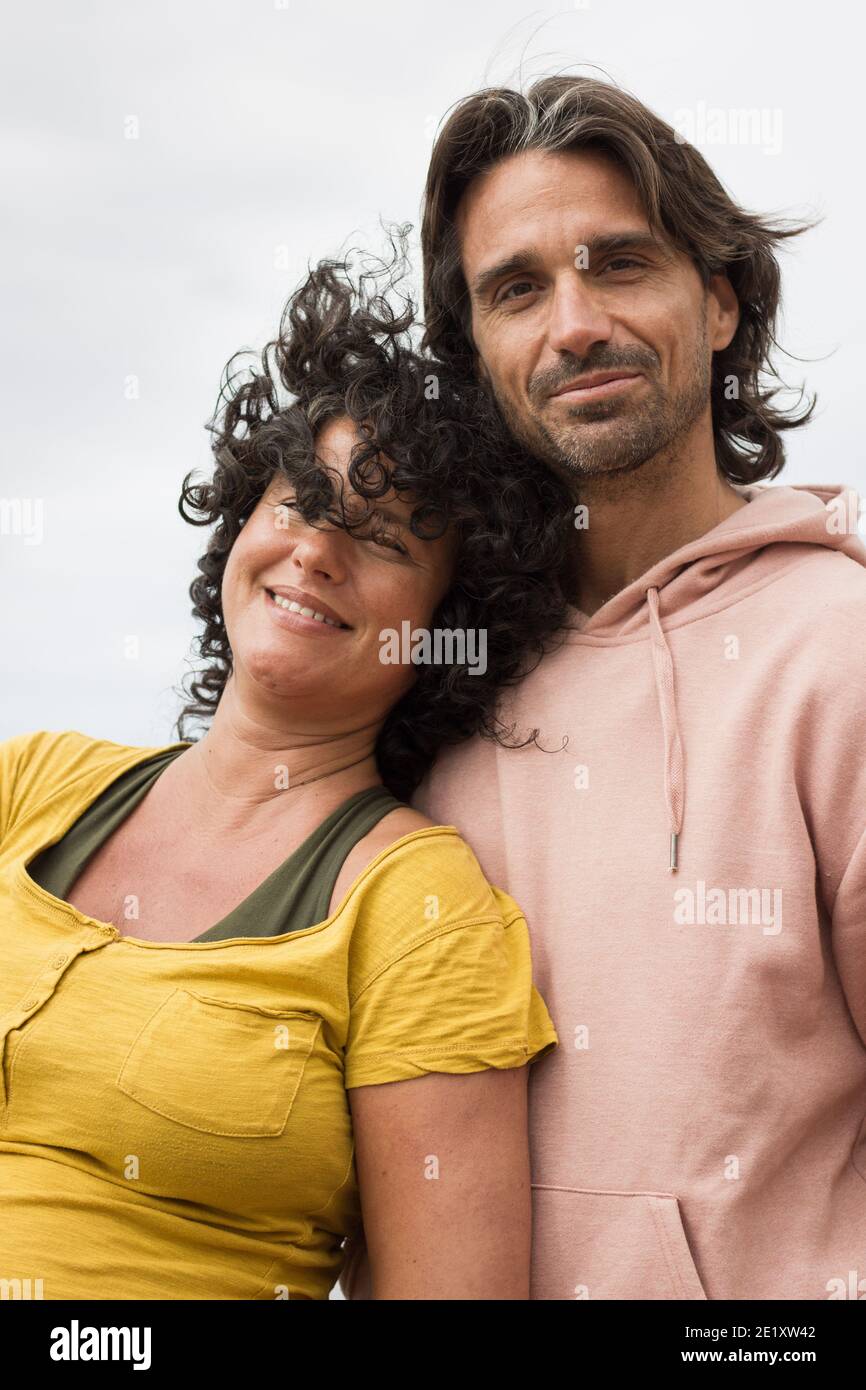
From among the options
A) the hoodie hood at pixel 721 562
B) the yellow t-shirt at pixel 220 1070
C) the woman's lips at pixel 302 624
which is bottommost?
the yellow t-shirt at pixel 220 1070

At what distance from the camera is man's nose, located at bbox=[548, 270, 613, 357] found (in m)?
2.25

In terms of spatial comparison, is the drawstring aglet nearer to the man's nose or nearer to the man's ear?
the man's nose

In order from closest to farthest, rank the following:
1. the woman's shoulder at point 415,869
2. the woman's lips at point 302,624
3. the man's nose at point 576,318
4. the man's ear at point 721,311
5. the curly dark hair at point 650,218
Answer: the woman's shoulder at point 415,869, the woman's lips at point 302,624, the man's nose at point 576,318, the curly dark hair at point 650,218, the man's ear at point 721,311

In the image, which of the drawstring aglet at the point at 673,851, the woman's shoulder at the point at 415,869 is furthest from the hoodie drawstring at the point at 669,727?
the woman's shoulder at the point at 415,869

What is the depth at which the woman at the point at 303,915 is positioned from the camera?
177 centimetres

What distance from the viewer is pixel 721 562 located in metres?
2.20

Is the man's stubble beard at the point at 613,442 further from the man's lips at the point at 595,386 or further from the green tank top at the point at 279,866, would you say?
the green tank top at the point at 279,866

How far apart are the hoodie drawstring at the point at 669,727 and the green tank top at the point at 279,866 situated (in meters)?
0.43

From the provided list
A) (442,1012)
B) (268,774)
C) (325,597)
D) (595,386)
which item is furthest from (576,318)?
(442,1012)

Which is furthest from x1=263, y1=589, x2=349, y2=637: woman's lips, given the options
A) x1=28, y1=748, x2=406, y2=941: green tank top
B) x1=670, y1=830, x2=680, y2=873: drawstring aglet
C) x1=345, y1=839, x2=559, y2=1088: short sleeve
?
x1=670, y1=830, x2=680, y2=873: drawstring aglet

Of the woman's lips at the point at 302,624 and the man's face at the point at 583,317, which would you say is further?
the man's face at the point at 583,317

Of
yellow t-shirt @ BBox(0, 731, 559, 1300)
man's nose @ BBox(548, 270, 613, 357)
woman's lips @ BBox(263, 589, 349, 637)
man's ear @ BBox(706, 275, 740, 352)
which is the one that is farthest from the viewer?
man's ear @ BBox(706, 275, 740, 352)

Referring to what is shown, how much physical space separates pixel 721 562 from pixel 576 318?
1.57 feet

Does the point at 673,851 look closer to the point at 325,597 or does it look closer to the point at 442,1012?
the point at 442,1012
